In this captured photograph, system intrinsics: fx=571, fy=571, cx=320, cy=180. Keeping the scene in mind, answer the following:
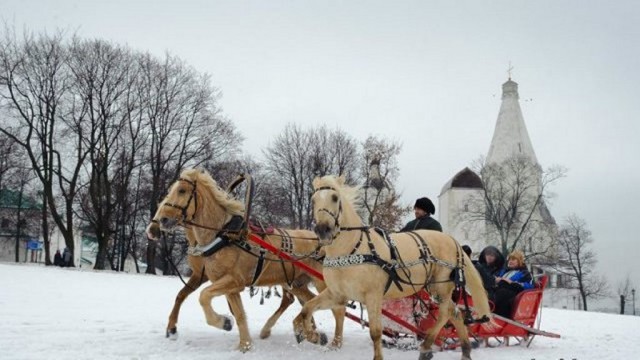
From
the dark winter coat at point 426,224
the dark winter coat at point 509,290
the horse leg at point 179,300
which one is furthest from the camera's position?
the dark winter coat at point 509,290

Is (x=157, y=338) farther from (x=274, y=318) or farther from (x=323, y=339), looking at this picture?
(x=323, y=339)

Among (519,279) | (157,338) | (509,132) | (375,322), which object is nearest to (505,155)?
(509,132)

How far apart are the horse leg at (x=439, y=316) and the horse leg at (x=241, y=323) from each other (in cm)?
217

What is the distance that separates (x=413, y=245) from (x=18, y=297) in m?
9.64

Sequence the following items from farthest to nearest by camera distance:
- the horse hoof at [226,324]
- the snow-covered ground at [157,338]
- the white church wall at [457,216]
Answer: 1. the white church wall at [457,216]
2. the horse hoof at [226,324]
3. the snow-covered ground at [157,338]

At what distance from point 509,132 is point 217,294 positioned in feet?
178

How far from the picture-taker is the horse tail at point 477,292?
7.51m

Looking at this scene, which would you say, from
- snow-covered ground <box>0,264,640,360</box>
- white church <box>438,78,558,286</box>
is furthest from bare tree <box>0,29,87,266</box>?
white church <box>438,78,558,286</box>

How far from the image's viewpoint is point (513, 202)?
152 ft

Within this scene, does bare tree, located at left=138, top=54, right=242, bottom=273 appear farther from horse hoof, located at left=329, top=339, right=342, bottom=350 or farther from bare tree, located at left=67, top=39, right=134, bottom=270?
horse hoof, located at left=329, top=339, right=342, bottom=350

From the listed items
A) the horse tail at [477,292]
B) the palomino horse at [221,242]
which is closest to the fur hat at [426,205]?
the horse tail at [477,292]

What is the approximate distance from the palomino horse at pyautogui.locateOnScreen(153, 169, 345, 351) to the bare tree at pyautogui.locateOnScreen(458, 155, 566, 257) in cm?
3888

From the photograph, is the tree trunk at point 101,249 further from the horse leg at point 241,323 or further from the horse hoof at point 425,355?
the horse hoof at point 425,355

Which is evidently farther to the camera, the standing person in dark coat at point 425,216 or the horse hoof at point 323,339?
the standing person in dark coat at point 425,216
